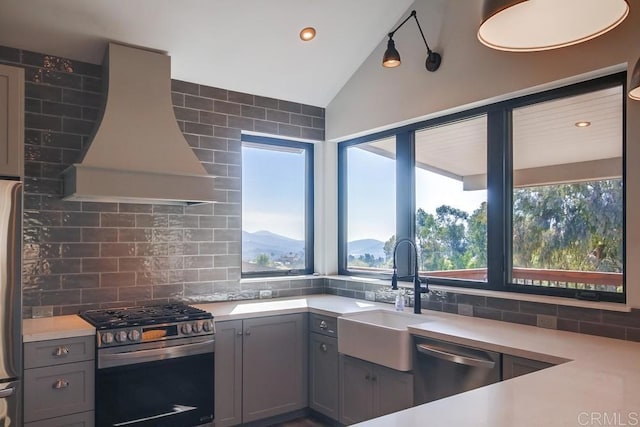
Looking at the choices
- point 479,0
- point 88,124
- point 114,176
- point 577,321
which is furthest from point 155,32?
point 577,321

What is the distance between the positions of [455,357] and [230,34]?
106 inches

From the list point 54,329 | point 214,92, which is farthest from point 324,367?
point 214,92

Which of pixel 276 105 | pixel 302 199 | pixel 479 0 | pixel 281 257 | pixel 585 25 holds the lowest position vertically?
pixel 281 257

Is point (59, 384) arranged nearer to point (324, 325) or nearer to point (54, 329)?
point (54, 329)

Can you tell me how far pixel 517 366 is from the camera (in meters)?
2.38

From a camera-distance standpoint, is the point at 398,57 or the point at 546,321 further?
the point at 398,57

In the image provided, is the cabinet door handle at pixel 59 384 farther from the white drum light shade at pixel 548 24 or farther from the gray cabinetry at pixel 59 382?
the white drum light shade at pixel 548 24

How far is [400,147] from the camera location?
4059 millimetres

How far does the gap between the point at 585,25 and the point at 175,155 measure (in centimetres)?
260

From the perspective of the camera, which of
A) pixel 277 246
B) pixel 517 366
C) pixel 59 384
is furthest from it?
pixel 277 246

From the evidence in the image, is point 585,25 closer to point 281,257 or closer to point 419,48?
point 419,48

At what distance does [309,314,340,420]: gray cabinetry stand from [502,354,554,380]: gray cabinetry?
4.49 feet

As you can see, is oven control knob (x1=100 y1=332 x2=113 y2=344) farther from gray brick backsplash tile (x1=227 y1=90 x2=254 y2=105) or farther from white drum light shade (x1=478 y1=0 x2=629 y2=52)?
white drum light shade (x1=478 y1=0 x2=629 y2=52)

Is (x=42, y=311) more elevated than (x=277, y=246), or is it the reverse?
(x=277, y=246)
